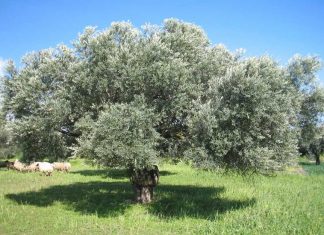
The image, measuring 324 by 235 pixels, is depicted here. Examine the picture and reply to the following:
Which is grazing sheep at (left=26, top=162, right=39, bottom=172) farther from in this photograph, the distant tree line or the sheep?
the distant tree line

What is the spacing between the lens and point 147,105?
2480cm

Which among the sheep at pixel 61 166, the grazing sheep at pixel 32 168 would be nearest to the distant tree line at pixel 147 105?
the grazing sheep at pixel 32 168

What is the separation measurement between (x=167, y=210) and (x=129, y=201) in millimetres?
3490

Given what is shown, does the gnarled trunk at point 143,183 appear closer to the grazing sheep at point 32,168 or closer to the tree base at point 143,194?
the tree base at point 143,194

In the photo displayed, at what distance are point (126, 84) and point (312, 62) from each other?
104ft

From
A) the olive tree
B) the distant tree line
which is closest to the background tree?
the distant tree line

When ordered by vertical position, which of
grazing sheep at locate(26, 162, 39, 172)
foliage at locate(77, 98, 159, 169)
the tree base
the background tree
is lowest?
the tree base

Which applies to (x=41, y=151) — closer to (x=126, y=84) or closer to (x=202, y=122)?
(x=126, y=84)

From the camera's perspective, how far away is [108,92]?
1046 inches

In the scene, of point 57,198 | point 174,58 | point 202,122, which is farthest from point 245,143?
point 57,198

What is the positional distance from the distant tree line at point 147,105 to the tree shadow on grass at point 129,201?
2.22 meters

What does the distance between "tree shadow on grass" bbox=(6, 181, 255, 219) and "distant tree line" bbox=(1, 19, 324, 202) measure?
2222 millimetres

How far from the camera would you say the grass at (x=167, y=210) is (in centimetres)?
2108

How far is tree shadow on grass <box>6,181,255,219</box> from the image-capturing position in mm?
25516
